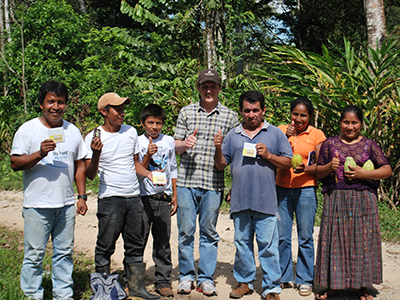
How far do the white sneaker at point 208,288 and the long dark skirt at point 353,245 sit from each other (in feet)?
3.62

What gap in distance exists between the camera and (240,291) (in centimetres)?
401

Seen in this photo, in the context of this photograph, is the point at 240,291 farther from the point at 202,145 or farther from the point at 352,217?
the point at 202,145

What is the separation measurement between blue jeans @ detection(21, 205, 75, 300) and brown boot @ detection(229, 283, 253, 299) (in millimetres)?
1625

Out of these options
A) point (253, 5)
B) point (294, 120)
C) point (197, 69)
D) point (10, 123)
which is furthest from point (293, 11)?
point (294, 120)

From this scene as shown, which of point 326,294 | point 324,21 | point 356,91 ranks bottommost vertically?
point 326,294

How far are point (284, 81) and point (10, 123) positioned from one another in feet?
32.3

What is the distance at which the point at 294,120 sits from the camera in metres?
4.25

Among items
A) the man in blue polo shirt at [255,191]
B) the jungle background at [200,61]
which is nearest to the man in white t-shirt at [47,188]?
the man in blue polo shirt at [255,191]

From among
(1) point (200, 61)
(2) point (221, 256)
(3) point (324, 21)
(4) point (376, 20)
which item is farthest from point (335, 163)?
(3) point (324, 21)

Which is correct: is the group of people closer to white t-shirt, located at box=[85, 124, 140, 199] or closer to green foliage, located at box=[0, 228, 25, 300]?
white t-shirt, located at box=[85, 124, 140, 199]

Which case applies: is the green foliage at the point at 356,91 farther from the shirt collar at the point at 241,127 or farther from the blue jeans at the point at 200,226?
the blue jeans at the point at 200,226

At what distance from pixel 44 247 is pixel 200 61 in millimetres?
7648

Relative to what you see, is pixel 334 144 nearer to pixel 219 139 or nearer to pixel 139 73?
pixel 219 139

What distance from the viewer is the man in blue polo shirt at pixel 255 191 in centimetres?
389
